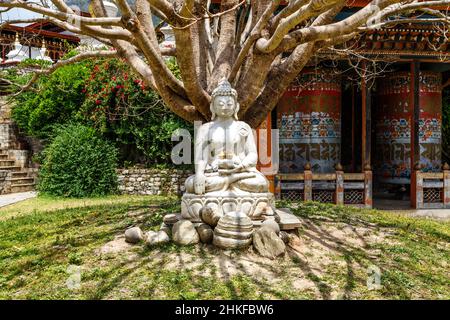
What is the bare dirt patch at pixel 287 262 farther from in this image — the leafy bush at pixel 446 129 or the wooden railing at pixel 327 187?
the leafy bush at pixel 446 129

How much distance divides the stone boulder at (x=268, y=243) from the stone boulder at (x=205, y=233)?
53 cm

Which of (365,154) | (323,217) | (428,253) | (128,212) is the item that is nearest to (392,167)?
(365,154)

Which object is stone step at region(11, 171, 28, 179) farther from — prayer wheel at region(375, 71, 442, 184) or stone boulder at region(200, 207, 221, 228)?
prayer wheel at region(375, 71, 442, 184)

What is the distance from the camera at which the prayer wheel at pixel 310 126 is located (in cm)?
1048

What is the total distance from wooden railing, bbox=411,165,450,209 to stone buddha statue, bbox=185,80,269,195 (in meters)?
6.25

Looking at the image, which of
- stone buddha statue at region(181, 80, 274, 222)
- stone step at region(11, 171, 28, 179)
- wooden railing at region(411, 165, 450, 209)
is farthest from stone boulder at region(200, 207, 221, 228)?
stone step at region(11, 171, 28, 179)

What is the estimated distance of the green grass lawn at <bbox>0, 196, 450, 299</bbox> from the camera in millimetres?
3631

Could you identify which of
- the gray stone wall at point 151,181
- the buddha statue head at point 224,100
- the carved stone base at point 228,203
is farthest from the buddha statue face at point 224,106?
the gray stone wall at point 151,181

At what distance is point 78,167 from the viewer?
10766 mm

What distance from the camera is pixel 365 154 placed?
31.8ft

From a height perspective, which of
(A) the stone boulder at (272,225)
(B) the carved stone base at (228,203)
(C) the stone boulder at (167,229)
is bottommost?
(C) the stone boulder at (167,229)

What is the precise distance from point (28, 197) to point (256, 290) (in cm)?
942

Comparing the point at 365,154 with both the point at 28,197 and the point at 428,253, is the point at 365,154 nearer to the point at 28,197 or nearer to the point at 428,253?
the point at 428,253

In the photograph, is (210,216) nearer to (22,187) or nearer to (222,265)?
(222,265)
